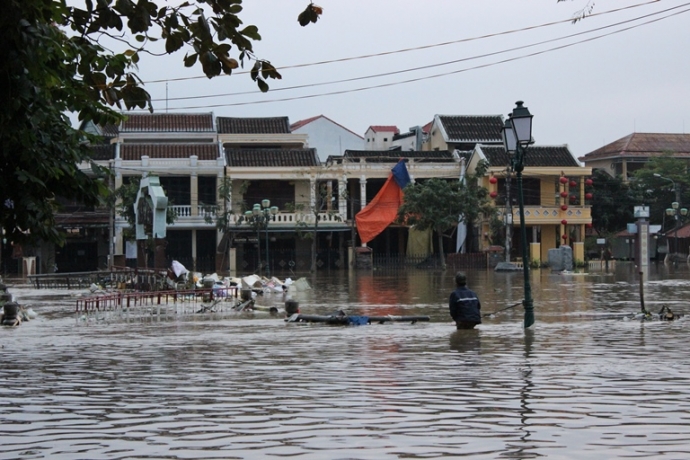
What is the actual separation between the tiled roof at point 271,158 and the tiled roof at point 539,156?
1014 centimetres

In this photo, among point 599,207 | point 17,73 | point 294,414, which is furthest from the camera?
point 599,207

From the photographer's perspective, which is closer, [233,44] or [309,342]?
[233,44]

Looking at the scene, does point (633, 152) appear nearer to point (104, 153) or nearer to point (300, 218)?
point (300, 218)

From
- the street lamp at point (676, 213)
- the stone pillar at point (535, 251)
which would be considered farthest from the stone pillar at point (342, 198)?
the street lamp at point (676, 213)

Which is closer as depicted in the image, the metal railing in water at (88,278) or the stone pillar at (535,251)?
the metal railing in water at (88,278)

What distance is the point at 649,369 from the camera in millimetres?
12617

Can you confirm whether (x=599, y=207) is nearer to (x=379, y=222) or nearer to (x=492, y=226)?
(x=492, y=226)

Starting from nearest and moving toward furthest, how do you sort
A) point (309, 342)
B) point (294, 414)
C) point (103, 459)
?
1. point (103, 459)
2. point (294, 414)
3. point (309, 342)

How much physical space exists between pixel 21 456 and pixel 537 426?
393cm

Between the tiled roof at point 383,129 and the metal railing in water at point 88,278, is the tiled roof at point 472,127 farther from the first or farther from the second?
the metal railing in water at point 88,278

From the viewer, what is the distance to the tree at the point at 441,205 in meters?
59.8

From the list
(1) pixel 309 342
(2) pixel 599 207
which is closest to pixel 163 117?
(2) pixel 599 207

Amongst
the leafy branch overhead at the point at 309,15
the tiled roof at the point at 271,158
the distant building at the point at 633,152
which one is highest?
the distant building at the point at 633,152

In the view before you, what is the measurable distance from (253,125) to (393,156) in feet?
29.9
